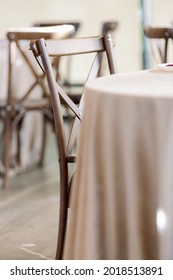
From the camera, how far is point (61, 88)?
224cm

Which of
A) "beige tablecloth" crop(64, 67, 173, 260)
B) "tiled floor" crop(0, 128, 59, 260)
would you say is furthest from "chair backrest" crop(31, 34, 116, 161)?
"tiled floor" crop(0, 128, 59, 260)

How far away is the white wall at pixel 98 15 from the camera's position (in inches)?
258

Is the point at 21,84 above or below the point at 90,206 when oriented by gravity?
below

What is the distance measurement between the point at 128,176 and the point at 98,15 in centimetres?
522

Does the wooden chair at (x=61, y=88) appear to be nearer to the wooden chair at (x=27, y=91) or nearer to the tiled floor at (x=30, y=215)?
the tiled floor at (x=30, y=215)

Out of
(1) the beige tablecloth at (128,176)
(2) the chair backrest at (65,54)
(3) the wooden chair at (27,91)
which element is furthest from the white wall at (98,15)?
(1) the beige tablecloth at (128,176)

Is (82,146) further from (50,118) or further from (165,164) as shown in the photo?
(50,118)

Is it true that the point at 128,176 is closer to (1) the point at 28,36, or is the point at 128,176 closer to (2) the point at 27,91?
(1) the point at 28,36

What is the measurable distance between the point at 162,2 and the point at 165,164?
511 centimetres

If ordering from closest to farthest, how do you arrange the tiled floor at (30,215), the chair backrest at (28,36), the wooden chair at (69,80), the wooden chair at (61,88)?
1. the wooden chair at (61,88)
2. the tiled floor at (30,215)
3. the chair backrest at (28,36)
4. the wooden chair at (69,80)

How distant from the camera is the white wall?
21.5 feet

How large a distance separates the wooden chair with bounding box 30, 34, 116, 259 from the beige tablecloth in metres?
0.46
